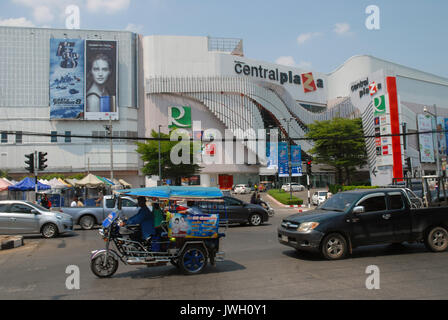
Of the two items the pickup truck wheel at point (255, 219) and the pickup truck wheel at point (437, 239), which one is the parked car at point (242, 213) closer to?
the pickup truck wheel at point (255, 219)

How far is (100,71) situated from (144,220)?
168ft

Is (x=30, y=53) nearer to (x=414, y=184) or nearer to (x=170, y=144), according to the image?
(x=170, y=144)

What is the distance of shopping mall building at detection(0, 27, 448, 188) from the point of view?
53.8 metres

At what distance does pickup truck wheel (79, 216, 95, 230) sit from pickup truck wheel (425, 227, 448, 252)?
50.5ft

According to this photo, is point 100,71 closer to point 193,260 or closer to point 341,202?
point 341,202

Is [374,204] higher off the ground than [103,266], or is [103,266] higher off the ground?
[374,204]

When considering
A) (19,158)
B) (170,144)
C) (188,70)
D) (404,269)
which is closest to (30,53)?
(19,158)

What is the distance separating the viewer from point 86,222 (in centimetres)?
1920

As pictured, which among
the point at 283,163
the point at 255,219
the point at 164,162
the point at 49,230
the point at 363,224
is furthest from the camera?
the point at 283,163

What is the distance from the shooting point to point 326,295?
248 inches

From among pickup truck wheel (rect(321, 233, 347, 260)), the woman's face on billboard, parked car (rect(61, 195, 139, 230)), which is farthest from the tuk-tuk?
the woman's face on billboard

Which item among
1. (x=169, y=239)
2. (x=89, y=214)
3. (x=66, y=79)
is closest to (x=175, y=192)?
(x=169, y=239)

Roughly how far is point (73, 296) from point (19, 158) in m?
54.3

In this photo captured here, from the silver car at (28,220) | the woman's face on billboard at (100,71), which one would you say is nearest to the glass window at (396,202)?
the silver car at (28,220)
